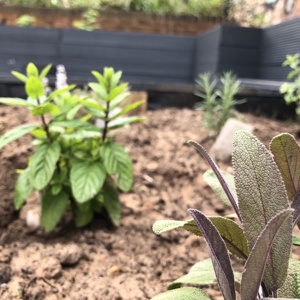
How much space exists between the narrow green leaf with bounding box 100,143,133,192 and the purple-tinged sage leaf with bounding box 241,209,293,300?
1.04 m

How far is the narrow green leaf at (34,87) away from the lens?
1.53 meters

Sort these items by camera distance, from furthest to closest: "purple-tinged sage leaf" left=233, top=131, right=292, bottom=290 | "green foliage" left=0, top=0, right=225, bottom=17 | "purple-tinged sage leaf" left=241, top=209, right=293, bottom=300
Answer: "green foliage" left=0, top=0, right=225, bottom=17 → "purple-tinged sage leaf" left=233, top=131, right=292, bottom=290 → "purple-tinged sage leaf" left=241, top=209, right=293, bottom=300

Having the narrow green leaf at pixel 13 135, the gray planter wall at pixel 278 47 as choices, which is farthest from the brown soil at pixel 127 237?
the gray planter wall at pixel 278 47

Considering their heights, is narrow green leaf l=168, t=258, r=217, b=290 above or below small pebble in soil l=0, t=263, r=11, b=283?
above

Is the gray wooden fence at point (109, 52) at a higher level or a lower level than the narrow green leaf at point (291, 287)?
higher

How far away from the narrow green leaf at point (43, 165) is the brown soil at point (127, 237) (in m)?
0.26

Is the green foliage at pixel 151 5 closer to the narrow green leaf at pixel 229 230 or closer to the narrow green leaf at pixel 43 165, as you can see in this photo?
the narrow green leaf at pixel 43 165

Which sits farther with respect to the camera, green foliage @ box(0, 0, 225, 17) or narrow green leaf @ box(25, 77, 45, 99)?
green foliage @ box(0, 0, 225, 17)

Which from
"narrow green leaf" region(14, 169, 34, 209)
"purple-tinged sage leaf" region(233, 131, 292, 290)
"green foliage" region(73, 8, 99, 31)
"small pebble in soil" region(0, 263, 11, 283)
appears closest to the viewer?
"purple-tinged sage leaf" region(233, 131, 292, 290)

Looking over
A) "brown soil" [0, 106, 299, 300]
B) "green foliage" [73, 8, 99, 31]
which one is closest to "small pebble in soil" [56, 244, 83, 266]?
"brown soil" [0, 106, 299, 300]

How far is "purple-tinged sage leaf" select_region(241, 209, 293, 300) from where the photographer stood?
0.58 m

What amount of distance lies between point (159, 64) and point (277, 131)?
2881 mm

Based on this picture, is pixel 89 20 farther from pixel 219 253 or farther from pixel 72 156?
pixel 219 253

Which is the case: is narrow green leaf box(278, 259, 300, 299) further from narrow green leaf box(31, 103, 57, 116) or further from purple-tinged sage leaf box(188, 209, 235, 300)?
narrow green leaf box(31, 103, 57, 116)
